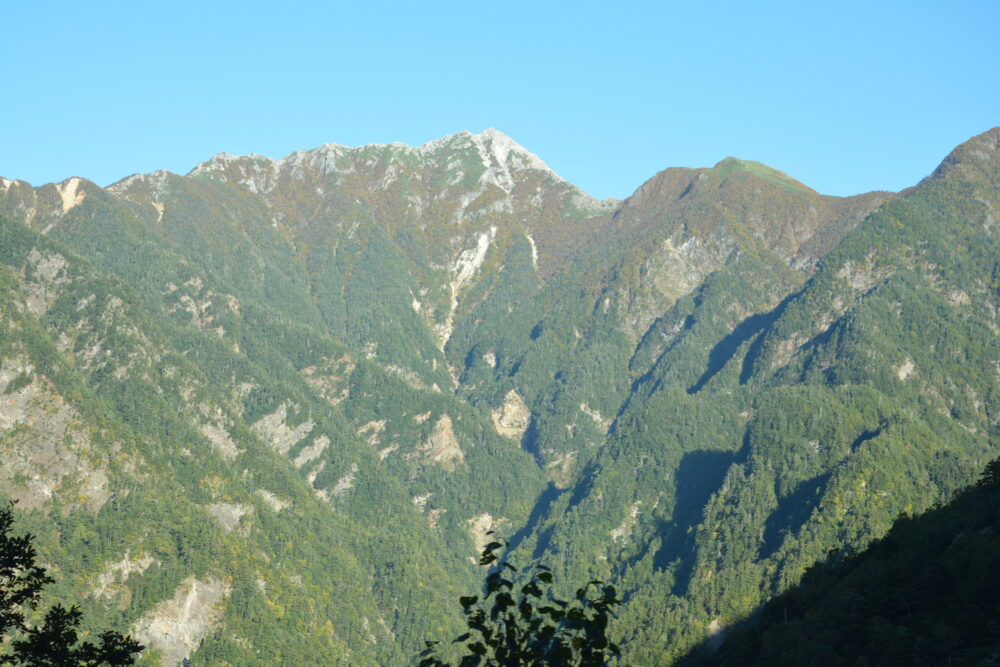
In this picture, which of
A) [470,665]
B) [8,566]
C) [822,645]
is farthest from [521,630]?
[822,645]

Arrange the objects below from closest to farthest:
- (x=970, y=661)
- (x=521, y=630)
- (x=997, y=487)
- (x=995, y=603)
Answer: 1. (x=521, y=630)
2. (x=970, y=661)
3. (x=995, y=603)
4. (x=997, y=487)

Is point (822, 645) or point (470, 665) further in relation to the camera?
point (822, 645)

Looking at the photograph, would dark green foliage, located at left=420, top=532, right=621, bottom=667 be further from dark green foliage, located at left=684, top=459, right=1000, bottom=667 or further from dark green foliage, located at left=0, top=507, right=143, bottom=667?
dark green foliage, located at left=684, top=459, right=1000, bottom=667

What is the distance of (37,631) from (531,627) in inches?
830

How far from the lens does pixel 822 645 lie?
10956 cm

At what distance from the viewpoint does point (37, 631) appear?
39562 mm

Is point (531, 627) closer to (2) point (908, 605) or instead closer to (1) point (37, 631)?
(1) point (37, 631)

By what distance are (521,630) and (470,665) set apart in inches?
98.8

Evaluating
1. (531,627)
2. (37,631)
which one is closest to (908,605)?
(531,627)

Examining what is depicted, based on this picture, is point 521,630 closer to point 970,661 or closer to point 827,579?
point 970,661

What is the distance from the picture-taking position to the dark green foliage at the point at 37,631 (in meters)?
38.3

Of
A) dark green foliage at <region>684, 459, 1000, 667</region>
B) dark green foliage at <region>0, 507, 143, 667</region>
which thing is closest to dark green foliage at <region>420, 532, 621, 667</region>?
dark green foliage at <region>0, 507, 143, 667</region>

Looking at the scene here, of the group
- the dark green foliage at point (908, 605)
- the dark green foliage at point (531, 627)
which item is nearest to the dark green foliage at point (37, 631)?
the dark green foliage at point (531, 627)

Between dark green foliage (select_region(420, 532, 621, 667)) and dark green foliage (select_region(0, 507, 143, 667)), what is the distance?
650 inches
